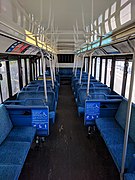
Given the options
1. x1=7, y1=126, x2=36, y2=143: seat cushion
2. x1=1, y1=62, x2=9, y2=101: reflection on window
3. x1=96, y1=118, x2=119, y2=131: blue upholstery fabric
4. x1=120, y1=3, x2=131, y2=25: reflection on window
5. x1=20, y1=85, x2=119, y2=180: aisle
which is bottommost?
x1=20, y1=85, x2=119, y2=180: aisle

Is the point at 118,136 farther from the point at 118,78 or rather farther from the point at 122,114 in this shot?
the point at 118,78

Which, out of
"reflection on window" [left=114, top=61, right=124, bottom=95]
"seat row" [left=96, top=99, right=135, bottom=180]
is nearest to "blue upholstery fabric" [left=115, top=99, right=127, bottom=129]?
"seat row" [left=96, top=99, right=135, bottom=180]

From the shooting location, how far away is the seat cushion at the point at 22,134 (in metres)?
2.44

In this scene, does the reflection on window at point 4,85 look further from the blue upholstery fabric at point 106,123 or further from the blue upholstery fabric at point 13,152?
the blue upholstery fabric at point 106,123

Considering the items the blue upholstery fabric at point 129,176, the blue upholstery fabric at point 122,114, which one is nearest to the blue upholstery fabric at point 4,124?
the blue upholstery fabric at point 129,176

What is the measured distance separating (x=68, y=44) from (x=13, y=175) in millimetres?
8887

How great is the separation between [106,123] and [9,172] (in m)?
2.00

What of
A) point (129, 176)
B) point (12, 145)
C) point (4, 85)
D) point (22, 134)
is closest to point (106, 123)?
point (129, 176)

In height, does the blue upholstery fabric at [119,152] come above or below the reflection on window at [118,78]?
below

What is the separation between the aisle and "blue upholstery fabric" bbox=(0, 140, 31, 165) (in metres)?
0.44

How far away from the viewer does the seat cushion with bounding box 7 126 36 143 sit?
2.44 metres

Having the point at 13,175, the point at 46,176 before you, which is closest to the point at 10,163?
the point at 13,175

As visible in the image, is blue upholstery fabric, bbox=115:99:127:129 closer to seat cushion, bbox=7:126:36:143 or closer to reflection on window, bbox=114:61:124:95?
reflection on window, bbox=114:61:124:95

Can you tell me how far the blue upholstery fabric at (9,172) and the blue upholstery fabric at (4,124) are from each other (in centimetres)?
64
